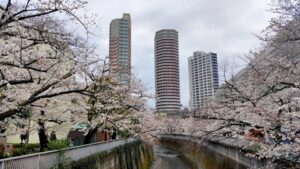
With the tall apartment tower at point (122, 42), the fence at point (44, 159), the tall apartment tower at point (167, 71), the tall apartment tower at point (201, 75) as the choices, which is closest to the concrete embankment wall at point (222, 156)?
the tall apartment tower at point (122, 42)

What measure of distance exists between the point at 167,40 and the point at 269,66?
96357 millimetres

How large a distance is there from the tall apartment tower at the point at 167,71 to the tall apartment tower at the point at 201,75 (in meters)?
22.3

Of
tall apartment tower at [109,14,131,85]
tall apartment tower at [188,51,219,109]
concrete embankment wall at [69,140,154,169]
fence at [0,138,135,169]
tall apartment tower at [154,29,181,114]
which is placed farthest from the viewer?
tall apartment tower at [154,29,181,114]

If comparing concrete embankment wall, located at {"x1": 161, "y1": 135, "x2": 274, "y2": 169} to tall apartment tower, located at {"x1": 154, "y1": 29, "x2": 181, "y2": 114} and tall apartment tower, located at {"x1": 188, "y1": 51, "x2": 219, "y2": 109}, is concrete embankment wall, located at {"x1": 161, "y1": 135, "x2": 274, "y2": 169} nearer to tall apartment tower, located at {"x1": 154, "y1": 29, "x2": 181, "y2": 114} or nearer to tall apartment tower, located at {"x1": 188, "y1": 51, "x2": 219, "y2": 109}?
tall apartment tower, located at {"x1": 188, "y1": 51, "x2": 219, "y2": 109}

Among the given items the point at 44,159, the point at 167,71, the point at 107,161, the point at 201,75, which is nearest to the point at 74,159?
the point at 44,159

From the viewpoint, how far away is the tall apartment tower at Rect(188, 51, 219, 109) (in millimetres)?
61912

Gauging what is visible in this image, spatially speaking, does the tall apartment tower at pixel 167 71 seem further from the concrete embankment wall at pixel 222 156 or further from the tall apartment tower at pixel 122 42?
the tall apartment tower at pixel 122 42

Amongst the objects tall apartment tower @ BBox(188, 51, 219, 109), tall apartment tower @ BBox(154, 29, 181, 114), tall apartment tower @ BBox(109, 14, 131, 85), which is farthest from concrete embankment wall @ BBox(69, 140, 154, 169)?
tall apartment tower @ BBox(154, 29, 181, 114)

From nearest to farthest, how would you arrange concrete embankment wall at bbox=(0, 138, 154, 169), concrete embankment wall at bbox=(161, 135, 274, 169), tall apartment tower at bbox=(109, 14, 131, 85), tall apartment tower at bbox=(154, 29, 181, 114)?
concrete embankment wall at bbox=(0, 138, 154, 169) < concrete embankment wall at bbox=(161, 135, 274, 169) < tall apartment tower at bbox=(109, 14, 131, 85) < tall apartment tower at bbox=(154, 29, 181, 114)

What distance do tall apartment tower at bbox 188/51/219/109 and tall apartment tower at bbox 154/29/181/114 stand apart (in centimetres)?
2230

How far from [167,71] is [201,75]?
3297cm

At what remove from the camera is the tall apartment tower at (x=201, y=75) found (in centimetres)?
6191

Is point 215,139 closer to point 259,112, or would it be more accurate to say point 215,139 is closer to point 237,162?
point 237,162

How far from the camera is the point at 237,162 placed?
2216 cm
